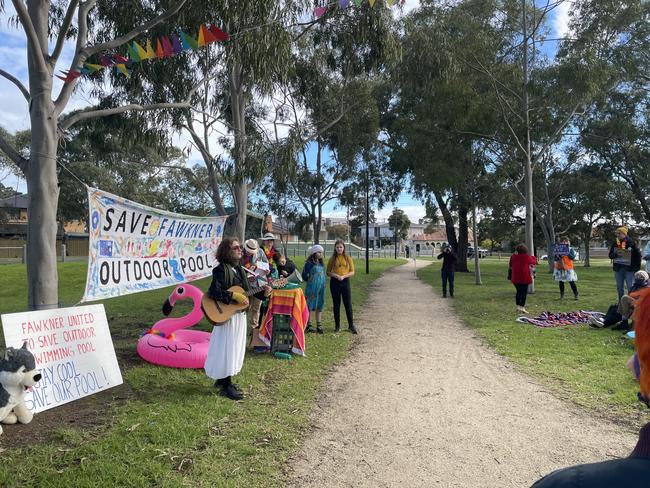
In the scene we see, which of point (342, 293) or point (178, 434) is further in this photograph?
point (342, 293)

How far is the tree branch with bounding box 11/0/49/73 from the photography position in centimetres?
453

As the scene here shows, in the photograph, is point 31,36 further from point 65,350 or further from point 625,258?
point 625,258

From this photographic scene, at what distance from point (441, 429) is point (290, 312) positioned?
318 cm

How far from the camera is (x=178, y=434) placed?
376 cm

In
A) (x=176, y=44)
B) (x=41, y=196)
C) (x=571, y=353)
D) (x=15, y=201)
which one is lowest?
(x=571, y=353)

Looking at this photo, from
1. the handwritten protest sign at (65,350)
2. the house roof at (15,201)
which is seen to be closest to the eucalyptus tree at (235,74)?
the handwritten protest sign at (65,350)

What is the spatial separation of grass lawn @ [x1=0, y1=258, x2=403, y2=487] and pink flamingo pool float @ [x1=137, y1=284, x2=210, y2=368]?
136 mm

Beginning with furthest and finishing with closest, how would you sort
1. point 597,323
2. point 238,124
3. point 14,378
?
point 238,124, point 597,323, point 14,378

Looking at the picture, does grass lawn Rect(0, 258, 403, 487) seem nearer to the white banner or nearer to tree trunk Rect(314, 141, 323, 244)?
the white banner

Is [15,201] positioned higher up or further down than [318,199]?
higher up

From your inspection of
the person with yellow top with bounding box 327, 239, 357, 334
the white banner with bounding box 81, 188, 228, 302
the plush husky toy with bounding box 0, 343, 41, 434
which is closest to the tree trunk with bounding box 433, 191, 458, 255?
the person with yellow top with bounding box 327, 239, 357, 334

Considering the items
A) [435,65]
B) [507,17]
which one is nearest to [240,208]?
[435,65]

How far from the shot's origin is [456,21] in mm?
14125

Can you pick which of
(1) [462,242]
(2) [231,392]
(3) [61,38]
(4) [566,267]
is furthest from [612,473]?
(1) [462,242]
